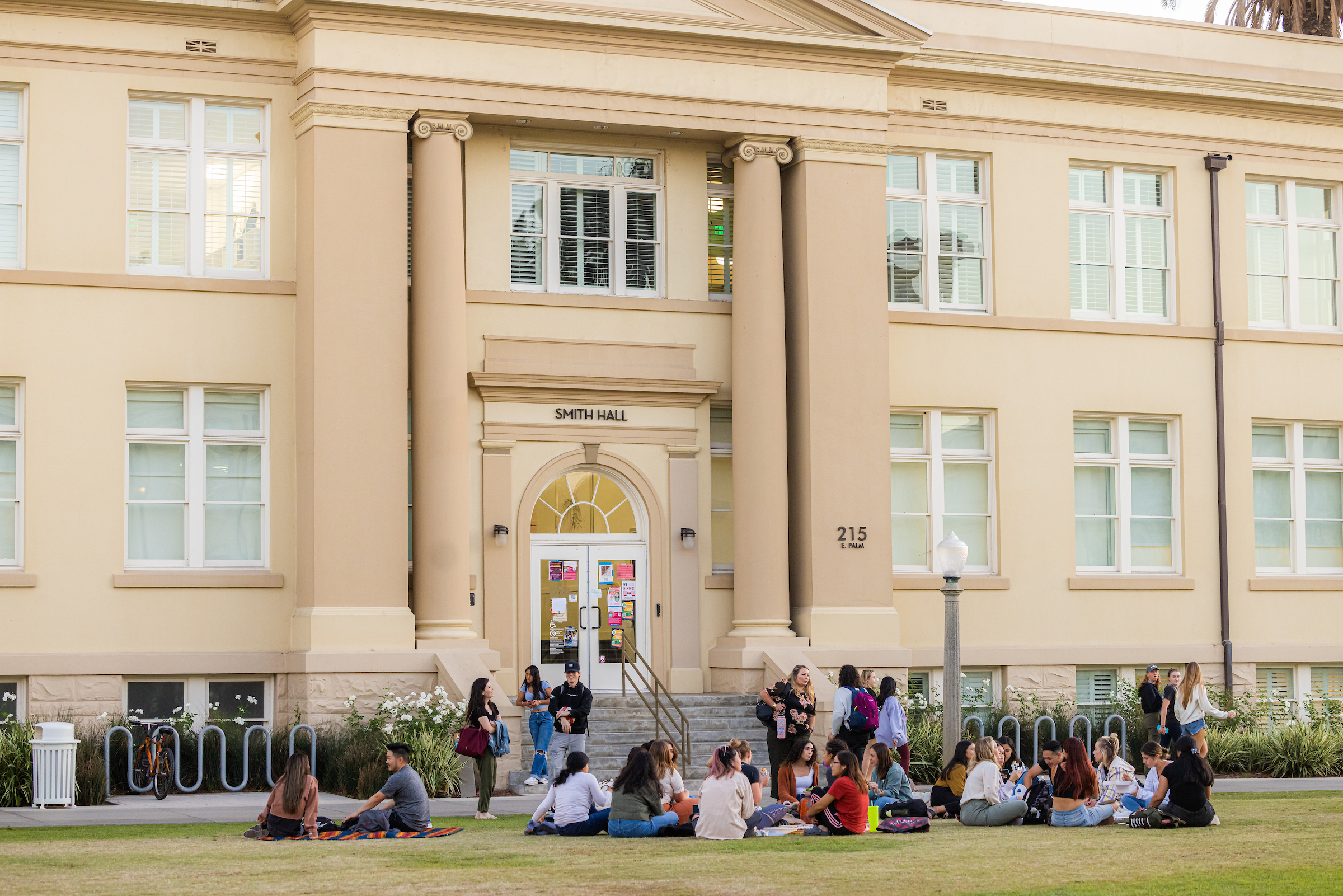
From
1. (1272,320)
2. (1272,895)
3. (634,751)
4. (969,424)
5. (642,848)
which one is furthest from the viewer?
(1272,320)

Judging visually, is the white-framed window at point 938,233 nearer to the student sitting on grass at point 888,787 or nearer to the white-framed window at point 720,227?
the white-framed window at point 720,227

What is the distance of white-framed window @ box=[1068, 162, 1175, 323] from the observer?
1086 inches

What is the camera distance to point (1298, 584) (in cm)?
2788

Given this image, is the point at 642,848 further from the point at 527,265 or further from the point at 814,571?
the point at 527,265

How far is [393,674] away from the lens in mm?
22234

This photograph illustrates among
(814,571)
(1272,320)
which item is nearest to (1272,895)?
(814,571)

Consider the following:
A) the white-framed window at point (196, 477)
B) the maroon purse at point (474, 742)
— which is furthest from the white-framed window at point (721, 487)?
the maroon purse at point (474, 742)

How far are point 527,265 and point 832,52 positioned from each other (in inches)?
211

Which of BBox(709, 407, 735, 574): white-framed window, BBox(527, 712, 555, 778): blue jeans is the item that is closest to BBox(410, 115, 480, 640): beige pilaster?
BBox(527, 712, 555, 778): blue jeans

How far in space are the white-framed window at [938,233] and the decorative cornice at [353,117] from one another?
7.68 metres

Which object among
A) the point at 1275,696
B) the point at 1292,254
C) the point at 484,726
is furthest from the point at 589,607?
the point at 1292,254

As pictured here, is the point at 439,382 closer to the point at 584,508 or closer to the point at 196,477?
the point at 584,508

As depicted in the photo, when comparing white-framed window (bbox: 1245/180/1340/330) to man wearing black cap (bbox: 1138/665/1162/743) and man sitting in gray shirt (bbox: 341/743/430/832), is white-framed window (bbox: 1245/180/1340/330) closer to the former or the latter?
man wearing black cap (bbox: 1138/665/1162/743)

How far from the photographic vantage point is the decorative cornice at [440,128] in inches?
915
